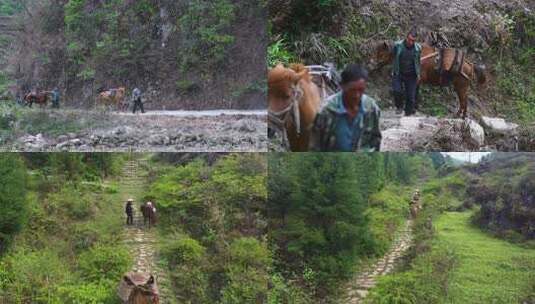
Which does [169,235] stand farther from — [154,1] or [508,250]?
[508,250]

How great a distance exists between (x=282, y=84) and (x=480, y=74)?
1.64 meters

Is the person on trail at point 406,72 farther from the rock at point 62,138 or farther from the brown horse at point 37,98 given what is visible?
the brown horse at point 37,98

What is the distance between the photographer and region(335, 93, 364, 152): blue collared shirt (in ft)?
17.3

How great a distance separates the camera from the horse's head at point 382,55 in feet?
18.1

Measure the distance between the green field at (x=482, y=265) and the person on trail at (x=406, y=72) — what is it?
1.04 m

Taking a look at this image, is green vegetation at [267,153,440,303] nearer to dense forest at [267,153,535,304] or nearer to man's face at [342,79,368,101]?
dense forest at [267,153,535,304]

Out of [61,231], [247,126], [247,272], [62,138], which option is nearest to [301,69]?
[247,126]

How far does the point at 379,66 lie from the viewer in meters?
5.50

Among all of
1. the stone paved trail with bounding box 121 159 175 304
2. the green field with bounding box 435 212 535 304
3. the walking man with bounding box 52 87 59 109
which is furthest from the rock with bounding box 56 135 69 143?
the green field with bounding box 435 212 535 304

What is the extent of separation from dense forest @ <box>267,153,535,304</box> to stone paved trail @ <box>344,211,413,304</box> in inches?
1.0

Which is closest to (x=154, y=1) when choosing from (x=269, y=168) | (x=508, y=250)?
(x=269, y=168)

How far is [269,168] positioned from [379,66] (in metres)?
1.21

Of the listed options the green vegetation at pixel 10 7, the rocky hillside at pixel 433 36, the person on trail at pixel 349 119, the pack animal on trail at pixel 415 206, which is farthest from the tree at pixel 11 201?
the pack animal on trail at pixel 415 206

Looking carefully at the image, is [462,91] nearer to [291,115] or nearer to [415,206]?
[415,206]
